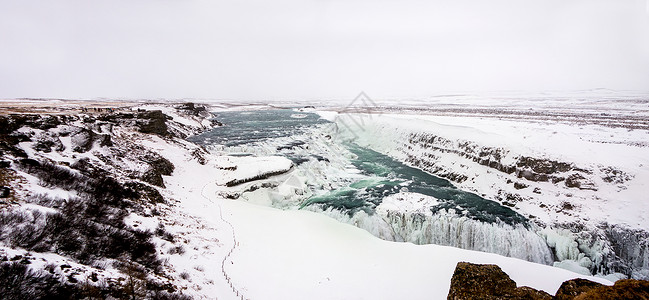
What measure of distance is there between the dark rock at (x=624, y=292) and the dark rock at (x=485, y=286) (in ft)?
6.20

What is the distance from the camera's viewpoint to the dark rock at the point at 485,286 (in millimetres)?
6840

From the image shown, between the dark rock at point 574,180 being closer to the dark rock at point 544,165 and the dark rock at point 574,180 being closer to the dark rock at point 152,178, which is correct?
the dark rock at point 544,165

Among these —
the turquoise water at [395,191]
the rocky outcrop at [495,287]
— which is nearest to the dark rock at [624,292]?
the rocky outcrop at [495,287]

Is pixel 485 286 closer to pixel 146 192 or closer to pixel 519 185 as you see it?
pixel 519 185

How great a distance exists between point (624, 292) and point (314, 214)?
1559 centimetres

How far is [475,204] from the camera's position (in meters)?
19.7

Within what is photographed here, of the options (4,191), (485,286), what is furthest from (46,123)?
(485,286)

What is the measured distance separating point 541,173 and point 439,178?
8.10 metres

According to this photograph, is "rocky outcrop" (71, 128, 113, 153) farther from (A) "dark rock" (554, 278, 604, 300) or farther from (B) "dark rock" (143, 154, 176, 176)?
(A) "dark rock" (554, 278, 604, 300)

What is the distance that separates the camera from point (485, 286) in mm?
7273

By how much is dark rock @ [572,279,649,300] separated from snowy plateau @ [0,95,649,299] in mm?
6154

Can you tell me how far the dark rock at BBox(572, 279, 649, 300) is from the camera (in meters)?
4.61

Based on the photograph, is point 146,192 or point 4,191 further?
point 146,192

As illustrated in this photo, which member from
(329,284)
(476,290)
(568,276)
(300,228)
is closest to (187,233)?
(300,228)
